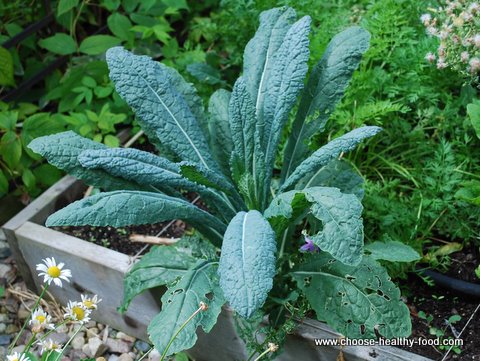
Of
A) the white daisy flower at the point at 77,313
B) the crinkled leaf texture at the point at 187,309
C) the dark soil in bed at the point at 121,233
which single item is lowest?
the dark soil in bed at the point at 121,233

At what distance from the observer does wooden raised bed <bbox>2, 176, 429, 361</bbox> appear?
7.26 feet

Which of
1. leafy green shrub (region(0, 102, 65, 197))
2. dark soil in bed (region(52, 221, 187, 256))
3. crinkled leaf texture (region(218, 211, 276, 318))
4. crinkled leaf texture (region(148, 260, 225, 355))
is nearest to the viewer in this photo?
crinkled leaf texture (region(218, 211, 276, 318))

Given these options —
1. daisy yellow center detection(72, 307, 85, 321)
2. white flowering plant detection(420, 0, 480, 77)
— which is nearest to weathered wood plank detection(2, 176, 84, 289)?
daisy yellow center detection(72, 307, 85, 321)

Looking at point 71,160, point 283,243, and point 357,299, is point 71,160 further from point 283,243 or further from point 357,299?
point 357,299

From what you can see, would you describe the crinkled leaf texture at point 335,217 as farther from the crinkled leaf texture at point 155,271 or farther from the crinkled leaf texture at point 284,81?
the crinkled leaf texture at point 155,271

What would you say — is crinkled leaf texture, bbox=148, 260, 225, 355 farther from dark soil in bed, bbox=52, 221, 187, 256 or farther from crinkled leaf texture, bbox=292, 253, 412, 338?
dark soil in bed, bbox=52, 221, 187, 256

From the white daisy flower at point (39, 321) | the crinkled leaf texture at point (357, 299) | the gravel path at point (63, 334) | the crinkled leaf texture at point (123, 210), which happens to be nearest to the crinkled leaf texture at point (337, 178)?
the crinkled leaf texture at point (357, 299)

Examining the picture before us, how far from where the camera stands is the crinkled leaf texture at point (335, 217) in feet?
6.05

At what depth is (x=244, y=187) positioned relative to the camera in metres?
2.25

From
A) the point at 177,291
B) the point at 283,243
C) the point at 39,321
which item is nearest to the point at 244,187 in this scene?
the point at 283,243

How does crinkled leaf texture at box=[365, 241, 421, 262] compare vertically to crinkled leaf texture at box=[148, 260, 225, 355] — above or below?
below

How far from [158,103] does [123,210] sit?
0.46 metres

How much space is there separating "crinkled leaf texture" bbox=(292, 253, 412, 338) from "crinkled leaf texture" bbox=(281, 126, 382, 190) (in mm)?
300

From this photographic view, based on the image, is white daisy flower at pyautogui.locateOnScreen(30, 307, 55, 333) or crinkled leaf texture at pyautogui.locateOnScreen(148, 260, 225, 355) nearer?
white daisy flower at pyautogui.locateOnScreen(30, 307, 55, 333)
